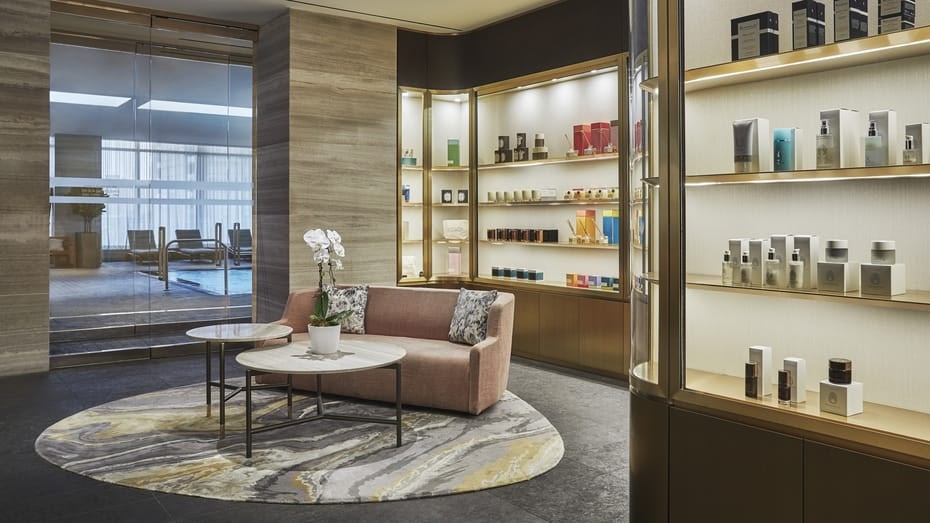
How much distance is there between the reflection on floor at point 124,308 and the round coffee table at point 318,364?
3.24 metres

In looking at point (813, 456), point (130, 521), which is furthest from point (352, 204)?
point (813, 456)

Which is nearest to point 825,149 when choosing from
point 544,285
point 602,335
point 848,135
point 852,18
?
point 848,135

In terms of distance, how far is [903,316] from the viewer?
2.42 meters

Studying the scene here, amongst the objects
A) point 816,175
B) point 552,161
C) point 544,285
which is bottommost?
point 544,285

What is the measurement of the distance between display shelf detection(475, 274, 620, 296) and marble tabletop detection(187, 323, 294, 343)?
2634 mm

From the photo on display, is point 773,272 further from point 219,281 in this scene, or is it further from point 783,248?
point 219,281

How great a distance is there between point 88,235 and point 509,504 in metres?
5.43

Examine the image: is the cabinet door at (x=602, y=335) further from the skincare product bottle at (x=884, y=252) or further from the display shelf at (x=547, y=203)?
the skincare product bottle at (x=884, y=252)

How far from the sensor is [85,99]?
6895 mm

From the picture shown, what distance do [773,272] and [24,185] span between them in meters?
6.37

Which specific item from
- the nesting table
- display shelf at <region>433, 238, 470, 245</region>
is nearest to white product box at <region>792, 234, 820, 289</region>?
the nesting table

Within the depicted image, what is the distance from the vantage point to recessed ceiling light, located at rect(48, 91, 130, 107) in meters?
6.73

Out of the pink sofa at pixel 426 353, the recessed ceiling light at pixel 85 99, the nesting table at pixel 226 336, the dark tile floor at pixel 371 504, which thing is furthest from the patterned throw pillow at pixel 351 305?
the recessed ceiling light at pixel 85 99

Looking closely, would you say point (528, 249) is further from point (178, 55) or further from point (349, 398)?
point (178, 55)
